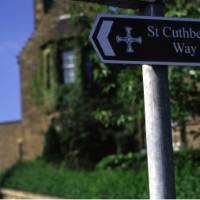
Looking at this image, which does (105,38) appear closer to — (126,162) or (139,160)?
(139,160)

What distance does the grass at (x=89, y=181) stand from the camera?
14488mm

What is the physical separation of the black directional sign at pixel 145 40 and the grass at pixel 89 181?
981 cm

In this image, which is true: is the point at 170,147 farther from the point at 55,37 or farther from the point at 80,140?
the point at 55,37

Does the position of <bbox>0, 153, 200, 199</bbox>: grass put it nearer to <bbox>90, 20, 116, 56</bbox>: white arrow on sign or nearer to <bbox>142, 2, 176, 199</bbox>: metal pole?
<bbox>142, 2, 176, 199</bbox>: metal pole

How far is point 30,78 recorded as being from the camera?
98.2ft

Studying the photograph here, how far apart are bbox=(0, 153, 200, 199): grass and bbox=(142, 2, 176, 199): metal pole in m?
9.91

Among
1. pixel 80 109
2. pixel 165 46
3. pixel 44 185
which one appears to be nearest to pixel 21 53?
pixel 80 109

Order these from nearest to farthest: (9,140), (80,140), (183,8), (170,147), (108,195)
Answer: (170,147) < (183,8) < (108,195) < (80,140) < (9,140)

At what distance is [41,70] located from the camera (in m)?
27.8

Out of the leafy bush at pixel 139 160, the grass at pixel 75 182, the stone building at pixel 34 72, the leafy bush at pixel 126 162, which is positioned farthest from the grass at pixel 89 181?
the stone building at pixel 34 72

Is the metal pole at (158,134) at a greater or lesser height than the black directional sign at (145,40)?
lesser

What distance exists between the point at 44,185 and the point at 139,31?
1652cm

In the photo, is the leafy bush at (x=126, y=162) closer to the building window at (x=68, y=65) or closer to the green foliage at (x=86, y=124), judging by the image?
the green foliage at (x=86, y=124)

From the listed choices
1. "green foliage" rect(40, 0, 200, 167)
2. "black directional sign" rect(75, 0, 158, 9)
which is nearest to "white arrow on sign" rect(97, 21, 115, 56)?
"black directional sign" rect(75, 0, 158, 9)
